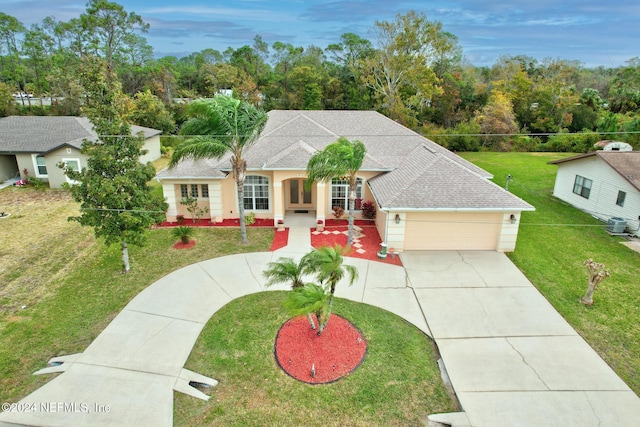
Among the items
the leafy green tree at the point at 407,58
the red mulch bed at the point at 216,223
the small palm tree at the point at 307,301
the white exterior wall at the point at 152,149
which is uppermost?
the leafy green tree at the point at 407,58

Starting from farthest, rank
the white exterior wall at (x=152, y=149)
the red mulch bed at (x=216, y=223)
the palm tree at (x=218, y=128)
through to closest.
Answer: the white exterior wall at (x=152, y=149) < the red mulch bed at (x=216, y=223) < the palm tree at (x=218, y=128)

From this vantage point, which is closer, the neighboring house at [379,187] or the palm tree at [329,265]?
the palm tree at [329,265]

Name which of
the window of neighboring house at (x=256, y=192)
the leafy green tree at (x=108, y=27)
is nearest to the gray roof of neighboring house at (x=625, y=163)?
the window of neighboring house at (x=256, y=192)

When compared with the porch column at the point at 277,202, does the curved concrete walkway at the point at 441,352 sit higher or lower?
lower

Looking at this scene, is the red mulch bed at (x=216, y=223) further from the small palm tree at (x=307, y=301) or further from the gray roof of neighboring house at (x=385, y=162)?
the small palm tree at (x=307, y=301)

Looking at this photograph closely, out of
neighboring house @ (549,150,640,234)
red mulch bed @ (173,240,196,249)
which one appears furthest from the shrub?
neighboring house @ (549,150,640,234)

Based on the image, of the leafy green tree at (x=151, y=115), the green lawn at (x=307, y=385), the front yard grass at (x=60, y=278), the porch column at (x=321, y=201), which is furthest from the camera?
the leafy green tree at (x=151, y=115)

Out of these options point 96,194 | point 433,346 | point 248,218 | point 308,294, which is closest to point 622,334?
point 433,346
